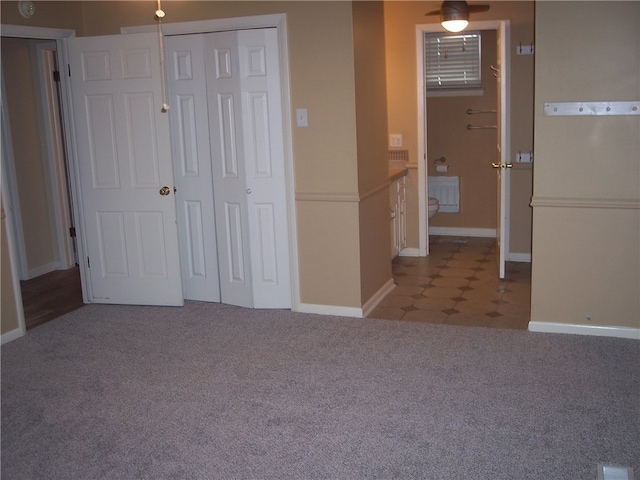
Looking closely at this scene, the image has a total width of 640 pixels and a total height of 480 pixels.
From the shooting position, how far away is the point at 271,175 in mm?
4875

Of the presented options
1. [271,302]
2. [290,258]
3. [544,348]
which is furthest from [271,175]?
[544,348]

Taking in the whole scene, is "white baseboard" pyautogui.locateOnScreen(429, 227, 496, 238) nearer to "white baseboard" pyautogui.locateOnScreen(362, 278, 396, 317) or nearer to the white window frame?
the white window frame

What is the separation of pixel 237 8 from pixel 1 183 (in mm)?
1970

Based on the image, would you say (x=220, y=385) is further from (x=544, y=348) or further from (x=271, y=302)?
(x=544, y=348)

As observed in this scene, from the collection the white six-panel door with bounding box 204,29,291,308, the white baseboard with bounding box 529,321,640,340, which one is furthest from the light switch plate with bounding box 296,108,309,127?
the white baseboard with bounding box 529,321,640,340

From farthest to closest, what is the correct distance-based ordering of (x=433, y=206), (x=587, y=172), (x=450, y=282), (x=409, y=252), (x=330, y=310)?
1. (x=433, y=206)
2. (x=409, y=252)
3. (x=450, y=282)
4. (x=330, y=310)
5. (x=587, y=172)

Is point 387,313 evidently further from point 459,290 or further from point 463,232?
point 463,232

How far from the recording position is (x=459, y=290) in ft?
17.9

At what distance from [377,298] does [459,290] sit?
74cm

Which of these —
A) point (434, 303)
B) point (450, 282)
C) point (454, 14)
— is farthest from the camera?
point (450, 282)

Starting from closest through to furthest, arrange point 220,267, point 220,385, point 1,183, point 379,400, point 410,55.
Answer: point 379,400 → point 220,385 → point 1,183 → point 220,267 → point 410,55

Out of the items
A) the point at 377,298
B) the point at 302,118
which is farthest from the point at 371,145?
the point at 377,298

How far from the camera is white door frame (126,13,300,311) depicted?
15.3 ft

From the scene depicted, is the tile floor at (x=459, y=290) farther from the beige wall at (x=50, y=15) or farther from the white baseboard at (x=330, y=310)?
the beige wall at (x=50, y=15)
